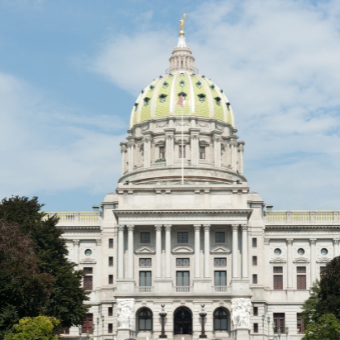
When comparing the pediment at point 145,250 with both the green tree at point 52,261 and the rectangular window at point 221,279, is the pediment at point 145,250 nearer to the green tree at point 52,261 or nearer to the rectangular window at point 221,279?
the rectangular window at point 221,279

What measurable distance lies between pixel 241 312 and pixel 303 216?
22043 millimetres

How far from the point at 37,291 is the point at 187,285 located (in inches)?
1229

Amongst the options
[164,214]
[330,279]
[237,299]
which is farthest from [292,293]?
[330,279]

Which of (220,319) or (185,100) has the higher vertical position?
(185,100)

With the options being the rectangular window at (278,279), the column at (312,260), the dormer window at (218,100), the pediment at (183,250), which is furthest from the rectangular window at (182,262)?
the dormer window at (218,100)

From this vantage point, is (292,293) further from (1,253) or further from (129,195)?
(1,253)

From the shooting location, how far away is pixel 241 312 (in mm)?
93875

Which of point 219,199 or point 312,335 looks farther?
point 219,199

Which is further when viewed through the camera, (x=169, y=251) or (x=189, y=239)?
(x=189, y=239)

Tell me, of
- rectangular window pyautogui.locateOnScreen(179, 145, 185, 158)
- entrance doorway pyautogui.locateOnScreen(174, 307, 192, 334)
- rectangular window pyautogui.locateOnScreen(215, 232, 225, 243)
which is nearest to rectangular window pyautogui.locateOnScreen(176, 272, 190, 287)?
entrance doorway pyautogui.locateOnScreen(174, 307, 192, 334)

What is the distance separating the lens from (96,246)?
111m

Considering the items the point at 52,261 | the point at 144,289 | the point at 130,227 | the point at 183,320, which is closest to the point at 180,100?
the point at 130,227

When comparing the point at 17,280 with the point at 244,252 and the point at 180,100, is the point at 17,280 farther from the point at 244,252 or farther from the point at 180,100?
the point at 180,100

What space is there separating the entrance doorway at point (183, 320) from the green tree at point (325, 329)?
32.1m
